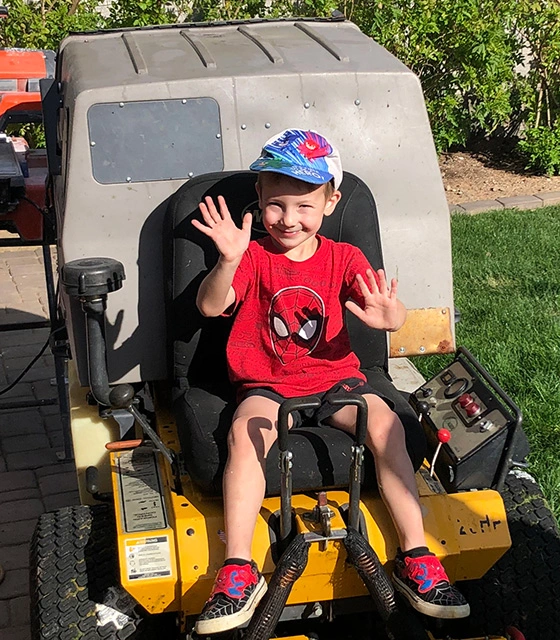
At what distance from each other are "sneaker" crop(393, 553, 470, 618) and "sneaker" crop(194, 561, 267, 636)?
397mm

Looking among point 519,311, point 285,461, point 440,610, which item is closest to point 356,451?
point 285,461

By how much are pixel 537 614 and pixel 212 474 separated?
105 cm

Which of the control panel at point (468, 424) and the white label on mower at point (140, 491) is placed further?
the control panel at point (468, 424)

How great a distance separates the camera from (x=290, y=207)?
9.27ft

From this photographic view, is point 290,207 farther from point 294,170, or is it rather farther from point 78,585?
point 78,585

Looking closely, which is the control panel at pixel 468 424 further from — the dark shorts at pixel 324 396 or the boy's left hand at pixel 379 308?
the boy's left hand at pixel 379 308

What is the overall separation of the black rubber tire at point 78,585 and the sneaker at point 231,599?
36 centimetres

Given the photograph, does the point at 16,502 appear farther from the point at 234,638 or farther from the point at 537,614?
the point at 537,614

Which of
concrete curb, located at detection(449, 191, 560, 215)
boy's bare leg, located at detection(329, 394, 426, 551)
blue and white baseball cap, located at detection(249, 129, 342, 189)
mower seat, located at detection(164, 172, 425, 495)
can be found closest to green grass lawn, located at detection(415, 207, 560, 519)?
concrete curb, located at detection(449, 191, 560, 215)

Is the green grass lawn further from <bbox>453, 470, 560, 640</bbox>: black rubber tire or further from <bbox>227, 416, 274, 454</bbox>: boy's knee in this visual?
<bbox>227, 416, 274, 454</bbox>: boy's knee

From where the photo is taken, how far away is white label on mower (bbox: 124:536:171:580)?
2.54m

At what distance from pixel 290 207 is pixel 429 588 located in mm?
1180

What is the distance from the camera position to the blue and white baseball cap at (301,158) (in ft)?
9.04

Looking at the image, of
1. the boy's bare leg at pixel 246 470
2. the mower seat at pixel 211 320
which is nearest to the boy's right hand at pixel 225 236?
the mower seat at pixel 211 320
